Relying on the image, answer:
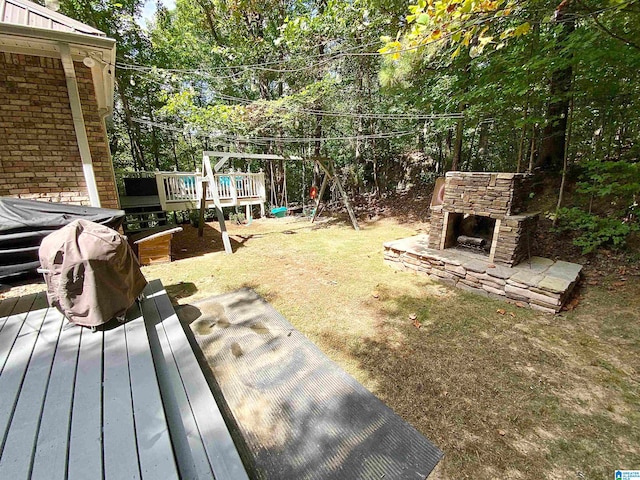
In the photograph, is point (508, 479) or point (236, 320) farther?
point (236, 320)

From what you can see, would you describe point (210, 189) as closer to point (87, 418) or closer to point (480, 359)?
point (87, 418)

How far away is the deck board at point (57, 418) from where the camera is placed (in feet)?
3.69

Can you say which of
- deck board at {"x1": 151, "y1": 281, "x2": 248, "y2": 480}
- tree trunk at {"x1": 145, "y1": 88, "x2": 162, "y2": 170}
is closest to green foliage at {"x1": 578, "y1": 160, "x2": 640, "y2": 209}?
deck board at {"x1": 151, "y1": 281, "x2": 248, "y2": 480}

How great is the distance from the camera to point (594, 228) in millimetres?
4480

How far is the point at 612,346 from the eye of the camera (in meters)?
2.59

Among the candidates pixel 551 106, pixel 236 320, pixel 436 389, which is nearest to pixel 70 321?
pixel 236 320

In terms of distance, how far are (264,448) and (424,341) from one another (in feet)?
5.94

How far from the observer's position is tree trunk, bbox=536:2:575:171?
423 cm

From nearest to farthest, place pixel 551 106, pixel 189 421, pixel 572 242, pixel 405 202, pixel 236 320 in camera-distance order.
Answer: pixel 189 421
pixel 236 320
pixel 572 242
pixel 551 106
pixel 405 202

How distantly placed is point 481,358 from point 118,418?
2.80m

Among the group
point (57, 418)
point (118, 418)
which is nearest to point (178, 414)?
point (118, 418)

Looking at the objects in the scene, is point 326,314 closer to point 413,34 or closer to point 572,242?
point 413,34

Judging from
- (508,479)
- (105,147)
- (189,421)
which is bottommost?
(508,479)

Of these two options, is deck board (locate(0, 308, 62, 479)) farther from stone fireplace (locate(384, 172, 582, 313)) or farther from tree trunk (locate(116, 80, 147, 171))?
tree trunk (locate(116, 80, 147, 171))
